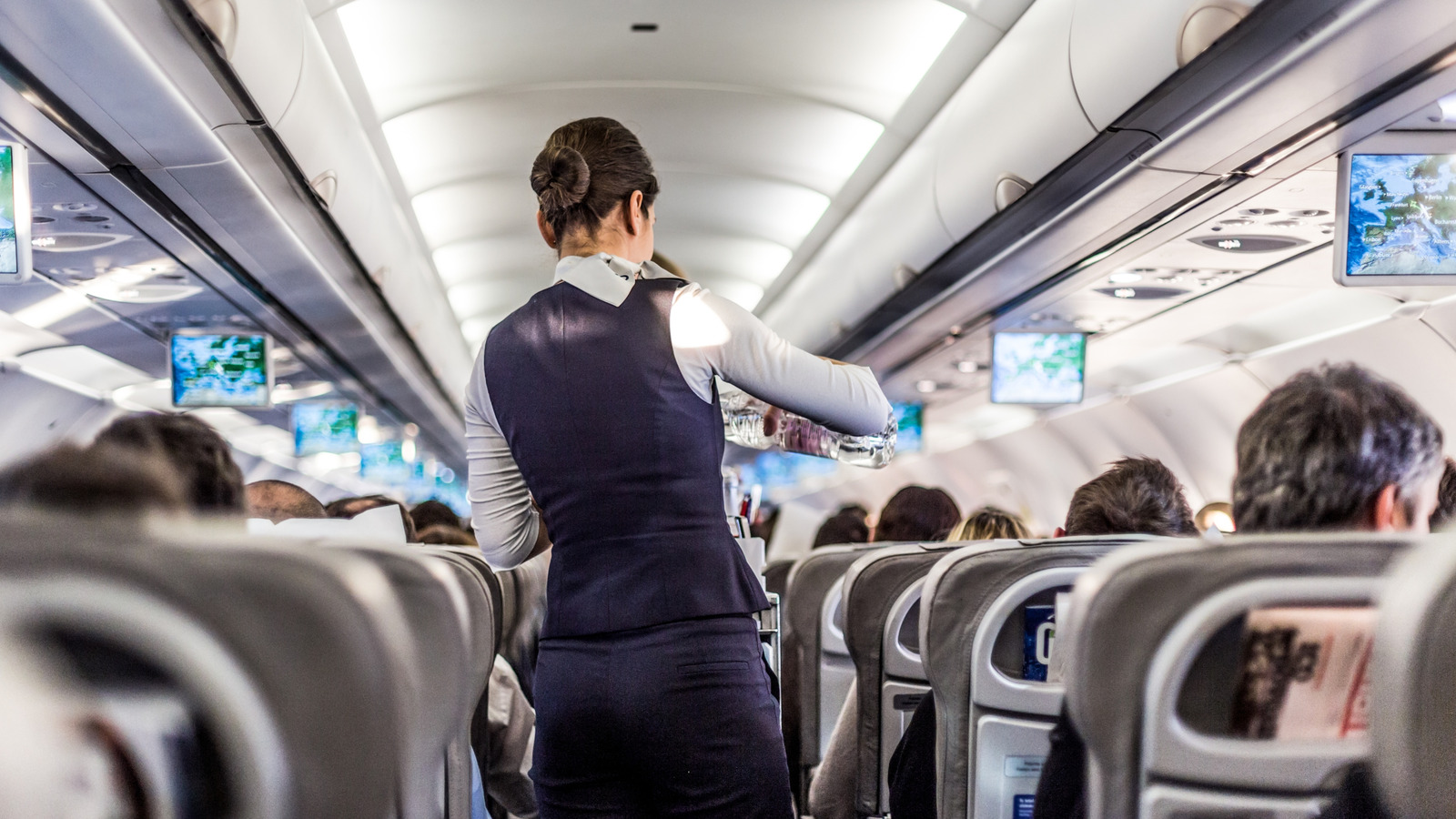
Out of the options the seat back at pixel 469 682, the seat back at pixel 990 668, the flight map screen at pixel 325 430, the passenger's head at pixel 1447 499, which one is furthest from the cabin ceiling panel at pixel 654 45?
the flight map screen at pixel 325 430

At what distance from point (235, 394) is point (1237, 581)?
9.35m

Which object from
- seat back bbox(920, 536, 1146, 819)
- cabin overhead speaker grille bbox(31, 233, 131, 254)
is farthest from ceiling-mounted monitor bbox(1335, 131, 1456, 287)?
cabin overhead speaker grille bbox(31, 233, 131, 254)

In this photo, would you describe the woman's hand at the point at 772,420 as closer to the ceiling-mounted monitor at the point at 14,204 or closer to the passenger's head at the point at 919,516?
the ceiling-mounted monitor at the point at 14,204

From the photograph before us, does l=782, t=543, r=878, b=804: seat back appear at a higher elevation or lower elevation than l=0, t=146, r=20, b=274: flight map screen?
lower

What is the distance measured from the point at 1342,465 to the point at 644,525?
37.6 inches

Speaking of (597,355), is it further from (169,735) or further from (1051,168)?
(1051,168)

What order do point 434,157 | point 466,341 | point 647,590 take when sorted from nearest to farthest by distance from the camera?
1. point 647,590
2. point 434,157
3. point 466,341

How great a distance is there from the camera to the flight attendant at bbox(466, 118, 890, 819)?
1900 mm

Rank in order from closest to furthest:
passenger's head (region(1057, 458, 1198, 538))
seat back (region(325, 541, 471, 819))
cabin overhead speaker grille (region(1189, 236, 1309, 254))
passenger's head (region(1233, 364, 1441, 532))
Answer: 1. seat back (region(325, 541, 471, 819))
2. passenger's head (region(1233, 364, 1441, 532))
3. passenger's head (region(1057, 458, 1198, 538))
4. cabin overhead speaker grille (region(1189, 236, 1309, 254))

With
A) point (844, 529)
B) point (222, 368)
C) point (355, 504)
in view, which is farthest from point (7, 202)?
point (222, 368)

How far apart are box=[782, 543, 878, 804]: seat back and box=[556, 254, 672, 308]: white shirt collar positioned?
2671mm

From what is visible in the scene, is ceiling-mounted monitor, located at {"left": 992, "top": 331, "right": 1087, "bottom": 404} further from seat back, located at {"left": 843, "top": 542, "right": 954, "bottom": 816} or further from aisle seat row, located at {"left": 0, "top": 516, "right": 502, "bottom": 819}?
aisle seat row, located at {"left": 0, "top": 516, "right": 502, "bottom": 819}

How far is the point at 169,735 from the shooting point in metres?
1.04

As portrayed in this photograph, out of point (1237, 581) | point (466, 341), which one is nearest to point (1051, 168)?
point (1237, 581)
